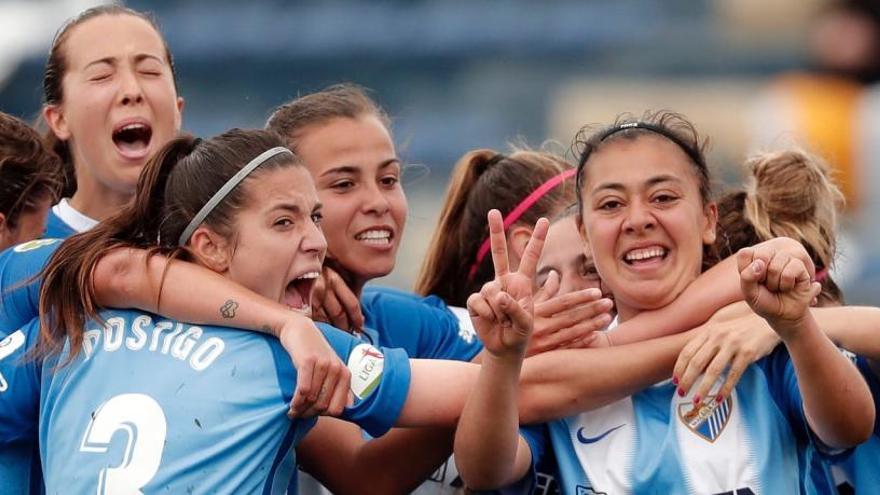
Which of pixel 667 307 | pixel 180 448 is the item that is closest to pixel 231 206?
pixel 180 448

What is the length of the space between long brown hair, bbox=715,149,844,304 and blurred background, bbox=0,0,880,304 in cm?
1147

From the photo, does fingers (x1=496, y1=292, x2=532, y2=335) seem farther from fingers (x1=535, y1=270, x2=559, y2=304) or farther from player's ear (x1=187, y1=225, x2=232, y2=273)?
player's ear (x1=187, y1=225, x2=232, y2=273)

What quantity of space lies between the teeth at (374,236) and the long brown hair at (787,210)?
974 mm

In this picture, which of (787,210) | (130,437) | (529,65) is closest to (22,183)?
(130,437)

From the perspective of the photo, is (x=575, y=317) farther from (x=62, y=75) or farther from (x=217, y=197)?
(x=62, y=75)

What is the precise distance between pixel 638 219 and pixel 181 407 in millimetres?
1208

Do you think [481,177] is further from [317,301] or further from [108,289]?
[108,289]

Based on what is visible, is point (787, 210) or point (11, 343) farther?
point (787, 210)

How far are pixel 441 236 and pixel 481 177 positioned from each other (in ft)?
0.75

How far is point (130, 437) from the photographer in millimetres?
3838

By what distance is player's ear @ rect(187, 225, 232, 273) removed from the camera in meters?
4.14

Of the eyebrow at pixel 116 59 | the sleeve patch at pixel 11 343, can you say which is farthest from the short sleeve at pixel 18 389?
the eyebrow at pixel 116 59

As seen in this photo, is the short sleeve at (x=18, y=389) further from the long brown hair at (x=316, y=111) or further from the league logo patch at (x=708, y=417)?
the league logo patch at (x=708, y=417)

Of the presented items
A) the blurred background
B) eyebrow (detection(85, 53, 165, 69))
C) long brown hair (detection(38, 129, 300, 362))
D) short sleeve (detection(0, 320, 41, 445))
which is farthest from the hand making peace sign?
the blurred background
